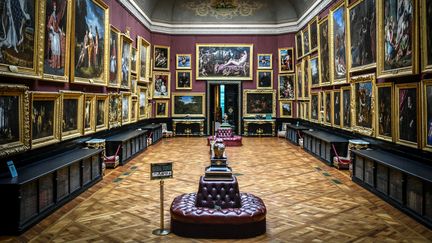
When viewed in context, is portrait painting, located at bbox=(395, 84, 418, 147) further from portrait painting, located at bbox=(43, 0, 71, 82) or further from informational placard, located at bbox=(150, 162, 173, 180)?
portrait painting, located at bbox=(43, 0, 71, 82)

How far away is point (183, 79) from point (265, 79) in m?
5.76

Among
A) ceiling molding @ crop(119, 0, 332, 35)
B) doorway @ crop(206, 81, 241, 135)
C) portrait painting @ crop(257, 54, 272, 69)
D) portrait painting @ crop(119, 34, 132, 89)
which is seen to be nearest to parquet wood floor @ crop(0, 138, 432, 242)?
portrait painting @ crop(119, 34, 132, 89)

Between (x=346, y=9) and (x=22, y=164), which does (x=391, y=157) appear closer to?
(x=346, y=9)

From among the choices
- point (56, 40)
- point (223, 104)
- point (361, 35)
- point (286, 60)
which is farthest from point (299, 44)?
point (56, 40)

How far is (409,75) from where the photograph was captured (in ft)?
30.2

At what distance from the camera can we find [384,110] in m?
10.6

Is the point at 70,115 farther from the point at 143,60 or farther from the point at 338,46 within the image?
the point at 143,60

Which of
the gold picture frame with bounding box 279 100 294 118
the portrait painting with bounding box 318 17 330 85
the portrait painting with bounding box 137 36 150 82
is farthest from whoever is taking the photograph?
the gold picture frame with bounding box 279 100 294 118

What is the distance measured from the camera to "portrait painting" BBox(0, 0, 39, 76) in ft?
23.8

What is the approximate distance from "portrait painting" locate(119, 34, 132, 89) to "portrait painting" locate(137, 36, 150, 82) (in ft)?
6.61

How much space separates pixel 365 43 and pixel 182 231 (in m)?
8.99

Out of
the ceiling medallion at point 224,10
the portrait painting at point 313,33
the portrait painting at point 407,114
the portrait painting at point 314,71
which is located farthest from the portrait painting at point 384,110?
the ceiling medallion at point 224,10

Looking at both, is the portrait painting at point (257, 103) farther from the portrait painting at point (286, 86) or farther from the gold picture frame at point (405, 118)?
the gold picture frame at point (405, 118)

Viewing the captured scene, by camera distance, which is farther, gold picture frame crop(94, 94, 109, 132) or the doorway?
the doorway
